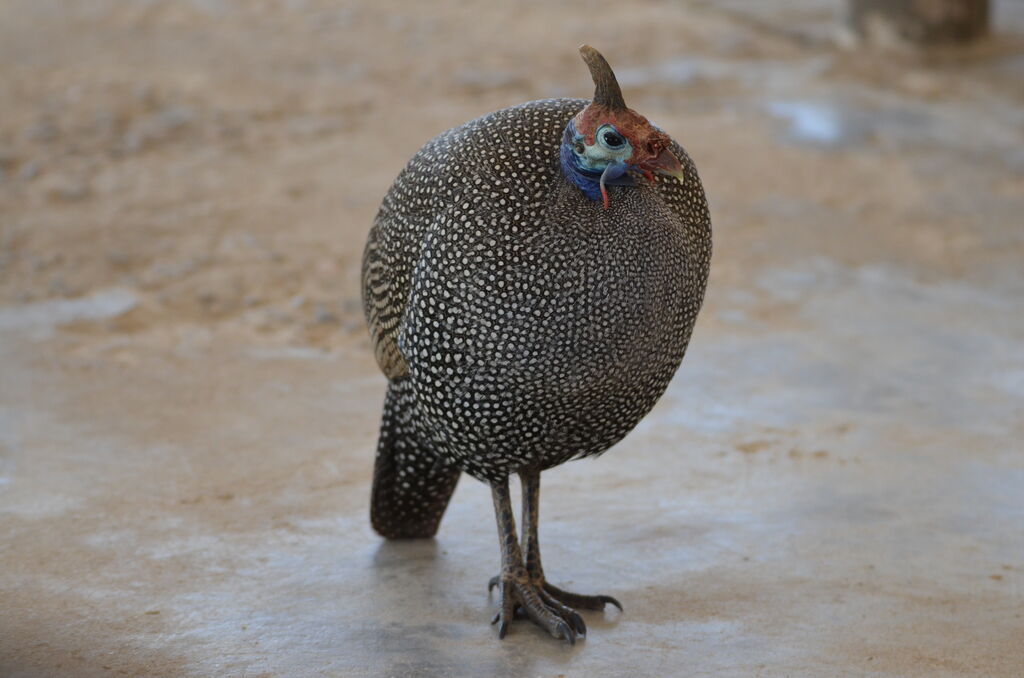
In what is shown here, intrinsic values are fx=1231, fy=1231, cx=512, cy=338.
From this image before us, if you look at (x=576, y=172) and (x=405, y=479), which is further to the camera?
(x=405, y=479)

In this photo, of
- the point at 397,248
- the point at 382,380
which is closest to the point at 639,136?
the point at 397,248

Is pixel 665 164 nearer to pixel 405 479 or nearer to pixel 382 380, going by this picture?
pixel 405 479

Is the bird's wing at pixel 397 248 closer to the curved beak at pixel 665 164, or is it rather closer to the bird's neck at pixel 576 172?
the bird's neck at pixel 576 172

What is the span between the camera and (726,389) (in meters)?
4.85

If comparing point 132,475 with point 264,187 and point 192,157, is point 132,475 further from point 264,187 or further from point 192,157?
point 192,157

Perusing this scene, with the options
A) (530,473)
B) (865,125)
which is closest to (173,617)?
(530,473)

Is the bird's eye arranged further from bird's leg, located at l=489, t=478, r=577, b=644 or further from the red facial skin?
bird's leg, located at l=489, t=478, r=577, b=644

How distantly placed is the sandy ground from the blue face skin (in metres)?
1.20

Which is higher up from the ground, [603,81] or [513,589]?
[603,81]

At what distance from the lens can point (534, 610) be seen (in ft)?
10.6

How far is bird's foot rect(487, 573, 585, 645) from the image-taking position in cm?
321

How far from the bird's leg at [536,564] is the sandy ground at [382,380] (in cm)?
8

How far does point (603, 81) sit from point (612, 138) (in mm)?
128

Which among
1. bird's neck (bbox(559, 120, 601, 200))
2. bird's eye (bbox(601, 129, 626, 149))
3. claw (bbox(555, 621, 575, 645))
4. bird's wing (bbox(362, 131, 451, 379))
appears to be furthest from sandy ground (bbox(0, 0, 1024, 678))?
bird's eye (bbox(601, 129, 626, 149))
